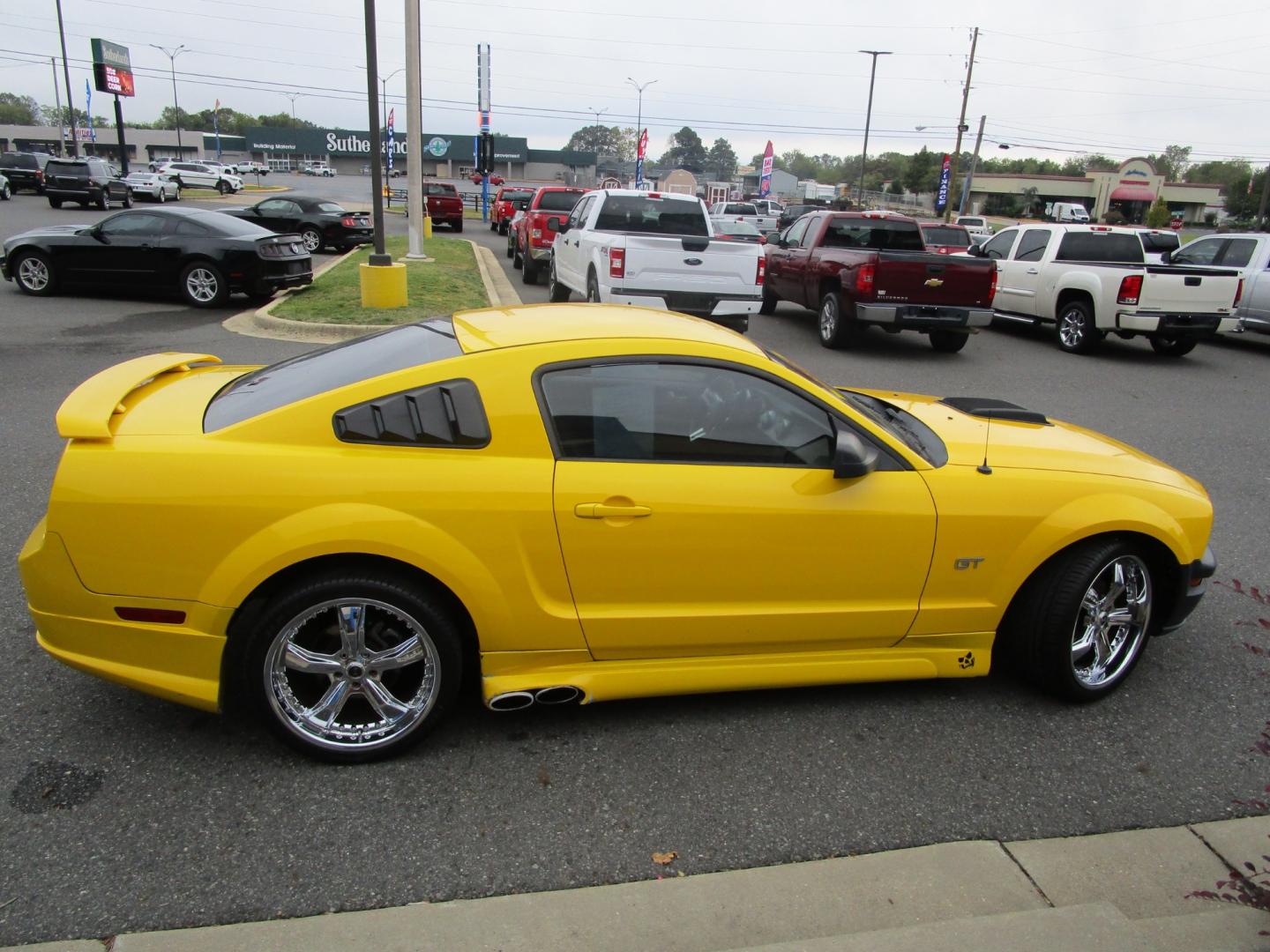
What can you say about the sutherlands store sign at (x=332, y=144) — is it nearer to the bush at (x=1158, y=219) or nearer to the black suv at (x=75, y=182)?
the bush at (x=1158, y=219)

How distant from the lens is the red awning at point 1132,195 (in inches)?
2884

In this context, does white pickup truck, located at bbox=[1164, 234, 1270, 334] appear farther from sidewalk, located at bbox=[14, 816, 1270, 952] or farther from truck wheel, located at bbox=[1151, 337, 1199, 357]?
sidewalk, located at bbox=[14, 816, 1270, 952]

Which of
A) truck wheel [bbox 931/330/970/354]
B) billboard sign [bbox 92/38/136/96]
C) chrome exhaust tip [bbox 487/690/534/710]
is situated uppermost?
billboard sign [bbox 92/38/136/96]

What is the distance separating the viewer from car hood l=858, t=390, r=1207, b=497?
3.78 m

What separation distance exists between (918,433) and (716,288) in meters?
7.78

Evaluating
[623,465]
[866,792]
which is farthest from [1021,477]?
[623,465]

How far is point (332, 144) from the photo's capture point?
10931cm

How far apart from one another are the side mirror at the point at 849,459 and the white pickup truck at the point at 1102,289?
37.1ft

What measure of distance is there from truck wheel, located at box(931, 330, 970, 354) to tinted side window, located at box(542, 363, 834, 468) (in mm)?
10700

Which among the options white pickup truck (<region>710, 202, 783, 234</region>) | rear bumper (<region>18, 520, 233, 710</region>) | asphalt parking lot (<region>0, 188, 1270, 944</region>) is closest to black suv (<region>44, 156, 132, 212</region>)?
white pickup truck (<region>710, 202, 783, 234</region>)

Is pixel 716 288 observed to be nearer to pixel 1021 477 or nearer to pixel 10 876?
pixel 1021 477

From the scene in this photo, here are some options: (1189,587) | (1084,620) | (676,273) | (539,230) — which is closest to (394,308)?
(676,273)

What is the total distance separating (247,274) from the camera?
13.9 meters

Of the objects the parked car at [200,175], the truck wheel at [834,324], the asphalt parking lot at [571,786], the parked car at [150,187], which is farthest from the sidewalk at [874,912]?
the parked car at [200,175]
